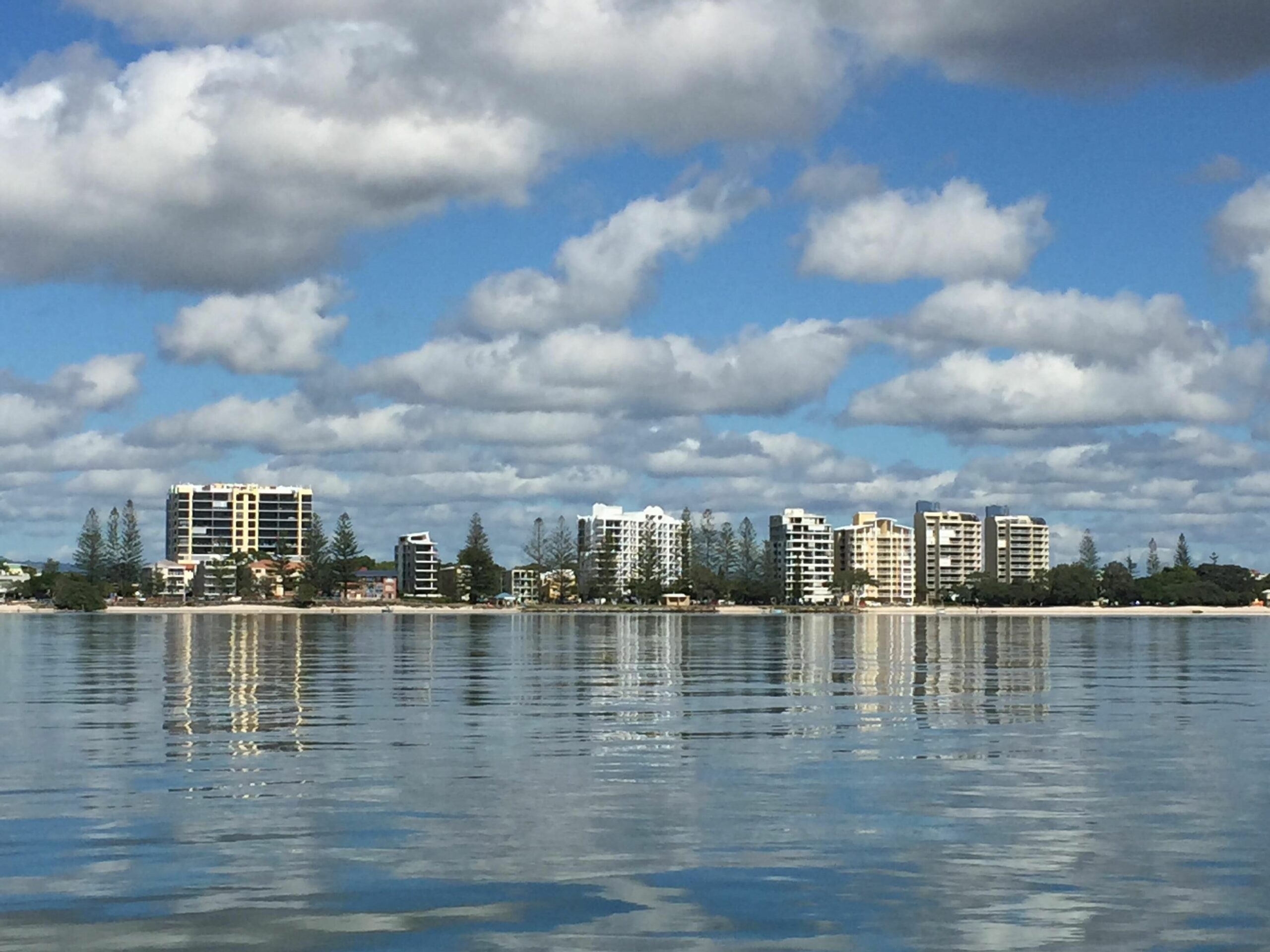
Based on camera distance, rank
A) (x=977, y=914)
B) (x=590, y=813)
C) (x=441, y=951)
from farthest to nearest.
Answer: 1. (x=590, y=813)
2. (x=977, y=914)
3. (x=441, y=951)

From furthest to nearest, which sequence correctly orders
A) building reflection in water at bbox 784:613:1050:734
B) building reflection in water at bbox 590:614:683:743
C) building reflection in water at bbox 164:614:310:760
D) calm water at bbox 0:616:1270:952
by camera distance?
building reflection in water at bbox 784:613:1050:734, building reflection in water at bbox 590:614:683:743, building reflection in water at bbox 164:614:310:760, calm water at bbox 0:616:1270:952

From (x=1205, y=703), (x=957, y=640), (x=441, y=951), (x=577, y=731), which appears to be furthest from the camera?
(x=957, y=640)

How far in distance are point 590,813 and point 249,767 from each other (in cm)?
785

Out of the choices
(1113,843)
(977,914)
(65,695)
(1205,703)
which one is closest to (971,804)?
(1113,843)

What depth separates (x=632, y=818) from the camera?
21.5m

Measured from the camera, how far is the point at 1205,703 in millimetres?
43031

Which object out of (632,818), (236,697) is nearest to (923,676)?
(236,697)

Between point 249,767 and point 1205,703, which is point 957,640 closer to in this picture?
point 1205,703

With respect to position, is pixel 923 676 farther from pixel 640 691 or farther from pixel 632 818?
pixel 632 818

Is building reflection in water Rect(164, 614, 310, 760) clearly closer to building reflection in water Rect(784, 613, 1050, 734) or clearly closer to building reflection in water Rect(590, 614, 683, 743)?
building reflection in water Rect(590, 614, 683, 743)

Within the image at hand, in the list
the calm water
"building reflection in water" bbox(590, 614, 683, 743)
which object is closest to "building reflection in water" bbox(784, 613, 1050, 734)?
the calm water

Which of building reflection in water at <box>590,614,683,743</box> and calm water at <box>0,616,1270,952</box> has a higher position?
calm water at <box>0,616,1270,952</box>

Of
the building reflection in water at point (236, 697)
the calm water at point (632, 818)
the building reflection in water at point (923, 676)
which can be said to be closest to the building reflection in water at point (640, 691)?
the calm water at point (632, 818)

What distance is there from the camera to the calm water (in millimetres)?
15250
